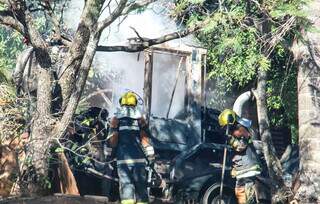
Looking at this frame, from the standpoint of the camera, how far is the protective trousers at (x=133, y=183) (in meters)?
7.95

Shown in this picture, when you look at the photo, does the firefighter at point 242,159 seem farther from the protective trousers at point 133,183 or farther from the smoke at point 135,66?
the smoke at point 135,66

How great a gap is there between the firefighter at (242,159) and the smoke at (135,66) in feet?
19.6

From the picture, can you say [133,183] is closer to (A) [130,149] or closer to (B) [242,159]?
(A) [130,149]

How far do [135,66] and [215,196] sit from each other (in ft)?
32.8

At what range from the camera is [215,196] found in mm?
9273

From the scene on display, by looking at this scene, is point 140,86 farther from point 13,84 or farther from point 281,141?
point 13,84

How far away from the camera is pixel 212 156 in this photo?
32.7 feet

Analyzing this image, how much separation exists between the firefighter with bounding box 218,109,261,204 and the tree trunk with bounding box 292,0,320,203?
0.96 m

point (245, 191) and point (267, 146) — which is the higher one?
point (267, 146)

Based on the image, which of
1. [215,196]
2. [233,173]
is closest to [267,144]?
[233,173]

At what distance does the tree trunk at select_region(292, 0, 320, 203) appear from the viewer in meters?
8.31

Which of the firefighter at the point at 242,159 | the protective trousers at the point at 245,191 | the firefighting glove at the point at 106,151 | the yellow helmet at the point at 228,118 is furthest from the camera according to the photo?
the yellow helmet at the point at 228,118

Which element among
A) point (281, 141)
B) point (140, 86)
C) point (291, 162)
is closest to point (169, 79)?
point (140, 86)

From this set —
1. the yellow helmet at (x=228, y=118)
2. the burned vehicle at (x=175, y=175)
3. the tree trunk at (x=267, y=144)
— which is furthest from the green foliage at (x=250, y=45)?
the burned vehicle at (x=175, y=175)
